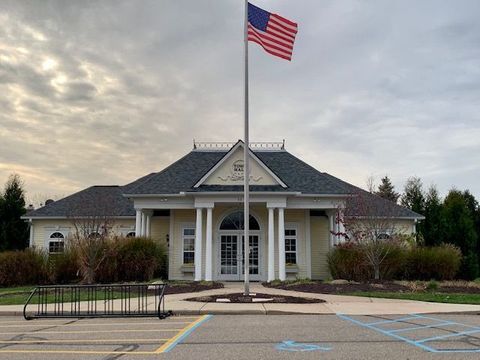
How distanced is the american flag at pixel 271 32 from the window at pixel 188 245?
1240 cm

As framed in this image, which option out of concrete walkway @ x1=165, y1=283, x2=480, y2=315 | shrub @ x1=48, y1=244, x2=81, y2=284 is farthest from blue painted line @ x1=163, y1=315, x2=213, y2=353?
shrub @ x1=48, y1=244, x2=81, y2=284

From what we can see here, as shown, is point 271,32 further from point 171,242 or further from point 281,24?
point 171,242

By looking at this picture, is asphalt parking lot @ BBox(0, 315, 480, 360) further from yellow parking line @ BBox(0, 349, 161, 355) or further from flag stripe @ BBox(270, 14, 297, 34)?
flag stripe @ BBox(270, 14, 297, 34)

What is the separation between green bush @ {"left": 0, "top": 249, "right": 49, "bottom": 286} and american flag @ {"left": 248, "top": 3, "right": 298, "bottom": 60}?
15104 millimetres

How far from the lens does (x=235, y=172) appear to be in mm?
24594

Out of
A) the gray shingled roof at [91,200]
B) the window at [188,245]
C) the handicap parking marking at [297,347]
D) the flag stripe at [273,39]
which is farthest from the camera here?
the gray shingled roof at [91,200]

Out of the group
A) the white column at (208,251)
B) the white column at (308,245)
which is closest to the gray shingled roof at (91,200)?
the white column at (208,251)

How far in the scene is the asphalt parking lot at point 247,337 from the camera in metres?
8.00

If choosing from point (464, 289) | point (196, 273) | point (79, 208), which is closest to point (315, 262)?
point (196, 273)

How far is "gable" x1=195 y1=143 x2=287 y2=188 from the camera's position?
2444 centimetres

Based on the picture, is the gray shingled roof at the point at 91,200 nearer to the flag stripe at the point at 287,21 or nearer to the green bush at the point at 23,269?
the green bush at the point at 23,269

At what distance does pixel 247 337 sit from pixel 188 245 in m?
17.1

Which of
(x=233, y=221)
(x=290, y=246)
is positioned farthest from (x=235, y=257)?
(x=290, y=246)

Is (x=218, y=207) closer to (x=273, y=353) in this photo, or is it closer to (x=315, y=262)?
(x=315, y=262)
